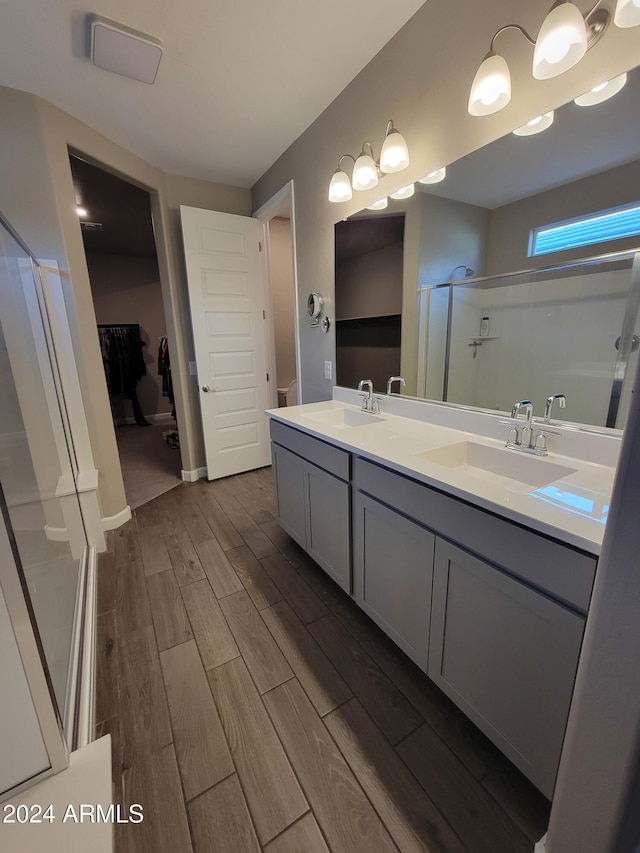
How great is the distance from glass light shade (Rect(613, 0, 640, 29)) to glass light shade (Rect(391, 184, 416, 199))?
81cm

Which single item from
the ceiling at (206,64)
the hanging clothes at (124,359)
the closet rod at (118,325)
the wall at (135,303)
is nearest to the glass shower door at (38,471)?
the ceiling at (206,64)

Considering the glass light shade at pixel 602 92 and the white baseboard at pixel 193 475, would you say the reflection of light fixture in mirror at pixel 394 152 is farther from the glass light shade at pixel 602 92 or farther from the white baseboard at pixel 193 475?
the white baseboard at pixel 193 475

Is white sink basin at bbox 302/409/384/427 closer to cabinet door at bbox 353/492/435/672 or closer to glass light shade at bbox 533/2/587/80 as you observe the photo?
cabinet door at bbox 353/492/435/672

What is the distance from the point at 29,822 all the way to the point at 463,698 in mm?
1192

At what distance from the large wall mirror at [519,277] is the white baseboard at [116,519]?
2.23 m

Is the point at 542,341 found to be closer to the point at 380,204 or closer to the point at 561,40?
the point at 561,40

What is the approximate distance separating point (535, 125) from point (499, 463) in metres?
1.17

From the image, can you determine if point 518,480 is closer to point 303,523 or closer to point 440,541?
point 440,541

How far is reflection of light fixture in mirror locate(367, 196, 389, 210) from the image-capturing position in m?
1.81

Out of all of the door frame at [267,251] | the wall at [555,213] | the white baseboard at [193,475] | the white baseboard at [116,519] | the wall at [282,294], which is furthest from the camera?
the wall at [282,294]

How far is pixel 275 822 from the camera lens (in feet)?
3.14

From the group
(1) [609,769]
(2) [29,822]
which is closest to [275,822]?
(2) [29,822]

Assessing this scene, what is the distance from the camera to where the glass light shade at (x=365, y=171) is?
1.72 metres

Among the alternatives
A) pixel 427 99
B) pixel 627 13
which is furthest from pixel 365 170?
pixel 627 13
